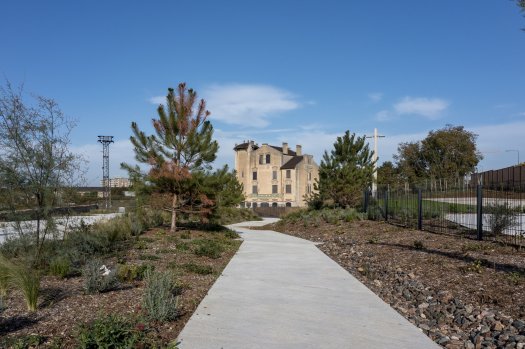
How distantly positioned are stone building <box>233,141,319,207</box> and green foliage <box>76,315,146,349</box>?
199 ft

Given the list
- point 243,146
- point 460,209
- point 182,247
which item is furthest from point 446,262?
point 243,146

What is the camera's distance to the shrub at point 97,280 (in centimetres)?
724

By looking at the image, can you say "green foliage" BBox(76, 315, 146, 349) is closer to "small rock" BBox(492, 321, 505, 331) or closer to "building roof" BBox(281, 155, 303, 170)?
"small rock" BBox(492, 321, 505, 331)

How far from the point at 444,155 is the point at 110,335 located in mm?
53528

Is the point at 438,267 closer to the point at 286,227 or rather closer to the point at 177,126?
the point at 177,126

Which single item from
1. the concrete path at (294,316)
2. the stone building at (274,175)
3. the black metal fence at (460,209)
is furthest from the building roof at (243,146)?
the concrete path at (294,316)

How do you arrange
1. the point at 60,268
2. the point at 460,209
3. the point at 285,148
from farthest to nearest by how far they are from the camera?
the point at 285,148 → the point at 460,209 → the point at 60,268

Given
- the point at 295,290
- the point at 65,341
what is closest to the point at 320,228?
the point at 295,290

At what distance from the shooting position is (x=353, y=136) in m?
28.3

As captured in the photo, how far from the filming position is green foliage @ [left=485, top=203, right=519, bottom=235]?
507 inches

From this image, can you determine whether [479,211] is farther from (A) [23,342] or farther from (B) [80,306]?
(A) [23,342]

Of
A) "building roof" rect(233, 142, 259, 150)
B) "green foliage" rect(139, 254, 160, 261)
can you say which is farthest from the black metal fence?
"building roof" rect(233, 142, 259, 150)

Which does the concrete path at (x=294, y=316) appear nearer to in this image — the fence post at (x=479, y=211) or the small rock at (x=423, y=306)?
the small rock at (x=423, y=306)

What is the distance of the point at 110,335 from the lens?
463 centimetres
